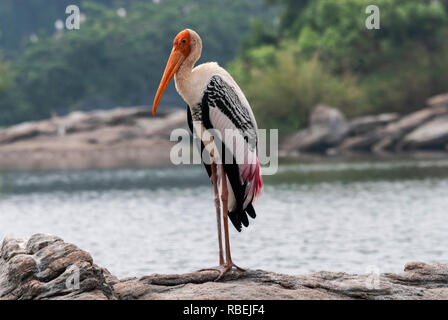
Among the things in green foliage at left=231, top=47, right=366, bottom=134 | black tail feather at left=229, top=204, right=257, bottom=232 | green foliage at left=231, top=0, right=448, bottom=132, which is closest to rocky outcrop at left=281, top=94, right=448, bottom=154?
green foliage at left=231, top=47, right=366, bottom=134

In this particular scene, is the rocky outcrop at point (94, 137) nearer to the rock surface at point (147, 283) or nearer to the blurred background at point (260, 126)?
the blurred background at point (260, 126)

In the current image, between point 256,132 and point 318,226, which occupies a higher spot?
point 256,132

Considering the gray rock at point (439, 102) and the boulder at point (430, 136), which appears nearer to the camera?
the boulder at point (430, 136)

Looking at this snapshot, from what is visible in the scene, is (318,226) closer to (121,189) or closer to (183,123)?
(121,189)

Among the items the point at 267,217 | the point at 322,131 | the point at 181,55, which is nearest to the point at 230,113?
the point at 181,55

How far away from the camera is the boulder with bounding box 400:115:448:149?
42562 millimetres

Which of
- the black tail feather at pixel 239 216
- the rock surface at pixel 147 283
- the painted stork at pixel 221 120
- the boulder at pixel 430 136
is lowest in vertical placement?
the rock surface at pixel 147 283

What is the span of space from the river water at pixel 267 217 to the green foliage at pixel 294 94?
952 centimetres

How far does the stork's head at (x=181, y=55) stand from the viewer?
7.63 metres

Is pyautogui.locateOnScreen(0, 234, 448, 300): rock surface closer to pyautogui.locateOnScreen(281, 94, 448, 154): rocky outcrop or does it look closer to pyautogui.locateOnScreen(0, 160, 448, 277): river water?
pyautogui.locateOnScreen(0, 160, 448, 277): river water

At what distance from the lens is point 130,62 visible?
70.9 meters

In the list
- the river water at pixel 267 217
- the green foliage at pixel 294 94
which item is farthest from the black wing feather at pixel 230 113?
the green foliage at pixel 294 94
